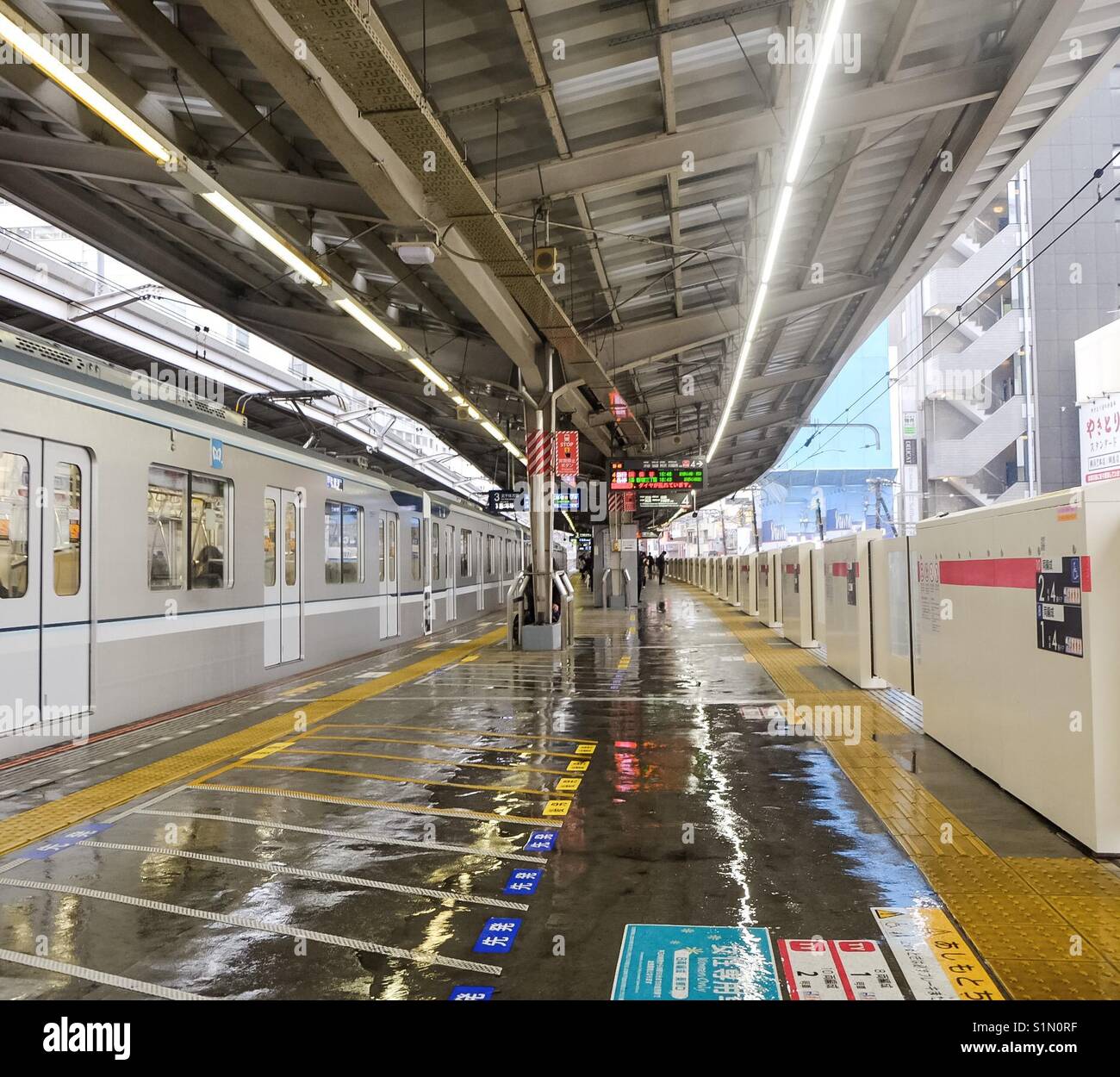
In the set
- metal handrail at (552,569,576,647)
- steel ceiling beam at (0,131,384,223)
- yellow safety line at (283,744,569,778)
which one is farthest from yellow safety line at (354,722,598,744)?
metal handrail at (552,569,576,647)

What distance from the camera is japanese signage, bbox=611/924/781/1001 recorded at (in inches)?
114

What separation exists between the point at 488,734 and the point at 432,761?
0.99 meters

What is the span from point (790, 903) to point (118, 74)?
7160 mm

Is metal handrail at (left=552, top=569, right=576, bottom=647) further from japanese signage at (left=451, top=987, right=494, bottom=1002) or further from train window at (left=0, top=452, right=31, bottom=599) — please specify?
japanese signage at (left=451, top=987, right=494, bottom=1002)

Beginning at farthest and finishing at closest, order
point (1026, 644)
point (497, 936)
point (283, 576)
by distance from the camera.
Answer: point (283, 576)
point (1026, 644)
point (497, 936)

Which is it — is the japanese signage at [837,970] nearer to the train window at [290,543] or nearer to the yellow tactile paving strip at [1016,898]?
the yellow tactile paving strip at [1016,898]

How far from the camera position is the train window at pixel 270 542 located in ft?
33.4

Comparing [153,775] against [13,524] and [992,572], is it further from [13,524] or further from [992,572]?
[992,572]

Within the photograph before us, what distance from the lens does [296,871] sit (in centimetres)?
418

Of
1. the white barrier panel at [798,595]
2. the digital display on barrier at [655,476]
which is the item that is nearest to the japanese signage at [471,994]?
the white barrier panel at [798,595]

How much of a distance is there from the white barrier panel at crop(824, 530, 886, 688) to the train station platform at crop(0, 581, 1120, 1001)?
4.71ft

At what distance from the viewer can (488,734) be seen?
7.38m

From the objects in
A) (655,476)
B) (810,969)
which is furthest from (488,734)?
(655,476)
